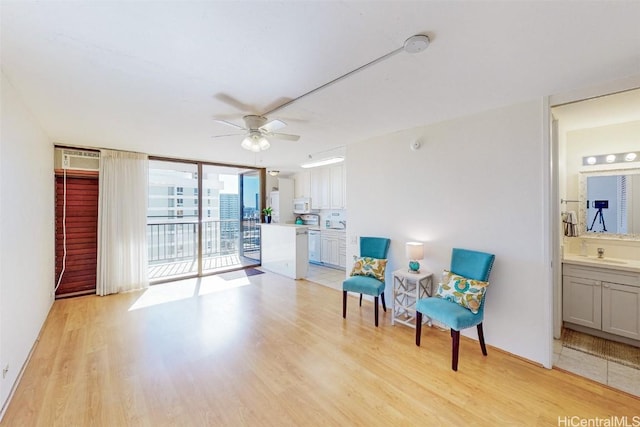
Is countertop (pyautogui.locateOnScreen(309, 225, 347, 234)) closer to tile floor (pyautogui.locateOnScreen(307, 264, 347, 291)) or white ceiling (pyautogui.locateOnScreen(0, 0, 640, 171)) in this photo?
tile floor (pyautogui.locateOnScreen(307, 264, 347, 291))

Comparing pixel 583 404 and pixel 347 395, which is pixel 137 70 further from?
pixel 583 404

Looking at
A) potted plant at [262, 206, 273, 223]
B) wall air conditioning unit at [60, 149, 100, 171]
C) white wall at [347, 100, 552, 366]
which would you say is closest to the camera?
white wall at [347, 100, 552, 366]

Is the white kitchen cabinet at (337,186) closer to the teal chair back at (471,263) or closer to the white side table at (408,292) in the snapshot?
the white side table at (408,292)

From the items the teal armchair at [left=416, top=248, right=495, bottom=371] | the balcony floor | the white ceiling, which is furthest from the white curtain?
the teal armchair at [left=416, top=248, right=495, bottom=371]

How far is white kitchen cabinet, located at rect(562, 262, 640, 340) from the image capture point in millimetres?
2543

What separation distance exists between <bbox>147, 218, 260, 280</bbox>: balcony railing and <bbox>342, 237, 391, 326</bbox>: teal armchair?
347cm

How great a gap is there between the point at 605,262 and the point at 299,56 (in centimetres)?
374

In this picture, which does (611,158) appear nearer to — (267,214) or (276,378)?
(276,378)

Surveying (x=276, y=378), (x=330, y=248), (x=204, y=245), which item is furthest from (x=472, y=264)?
(x=204, y=245)

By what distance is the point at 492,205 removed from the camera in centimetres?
265

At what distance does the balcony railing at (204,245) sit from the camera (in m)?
5.55

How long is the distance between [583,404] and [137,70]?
405 cm

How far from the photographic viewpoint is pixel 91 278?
4.23m

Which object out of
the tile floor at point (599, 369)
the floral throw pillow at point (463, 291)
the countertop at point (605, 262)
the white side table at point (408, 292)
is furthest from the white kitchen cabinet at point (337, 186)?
the tile floor at point (599, 369)
